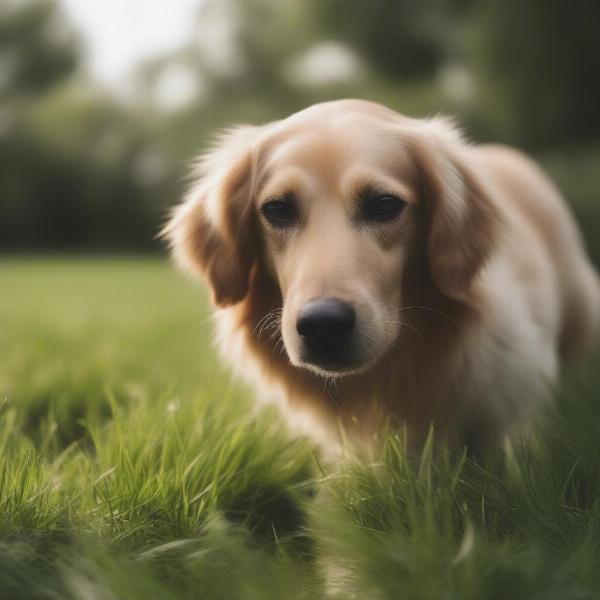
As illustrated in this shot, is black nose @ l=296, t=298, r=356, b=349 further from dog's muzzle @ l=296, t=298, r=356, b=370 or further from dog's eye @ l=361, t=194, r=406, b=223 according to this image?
dog's eye @ l=361, t=194, r=406, b=223

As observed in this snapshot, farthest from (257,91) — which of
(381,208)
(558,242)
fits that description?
(381,208)

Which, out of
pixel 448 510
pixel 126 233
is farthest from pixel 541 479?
pixel 126 233

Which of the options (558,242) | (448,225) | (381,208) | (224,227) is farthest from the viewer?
(558,242)

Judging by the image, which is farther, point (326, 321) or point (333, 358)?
point (333, 358)

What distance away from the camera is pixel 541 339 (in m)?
2.64

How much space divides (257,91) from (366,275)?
16575 millimetres

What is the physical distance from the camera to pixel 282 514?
6.81 ft

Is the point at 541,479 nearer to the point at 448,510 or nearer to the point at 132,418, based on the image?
the point at 448,510

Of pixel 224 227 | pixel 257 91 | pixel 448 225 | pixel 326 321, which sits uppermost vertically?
pixel 257 91

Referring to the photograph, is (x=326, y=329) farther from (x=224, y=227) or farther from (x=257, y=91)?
(x=257, y=91)

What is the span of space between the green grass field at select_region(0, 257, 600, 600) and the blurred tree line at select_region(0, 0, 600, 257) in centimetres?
440

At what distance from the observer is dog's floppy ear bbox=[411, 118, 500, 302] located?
2180 mm

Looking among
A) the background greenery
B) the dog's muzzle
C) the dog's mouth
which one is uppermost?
the dog's muzzle

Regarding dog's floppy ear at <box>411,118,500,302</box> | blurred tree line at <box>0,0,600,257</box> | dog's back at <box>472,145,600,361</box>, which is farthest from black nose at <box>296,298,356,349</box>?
blurred tree line at <box>0,0,600,257</box>
